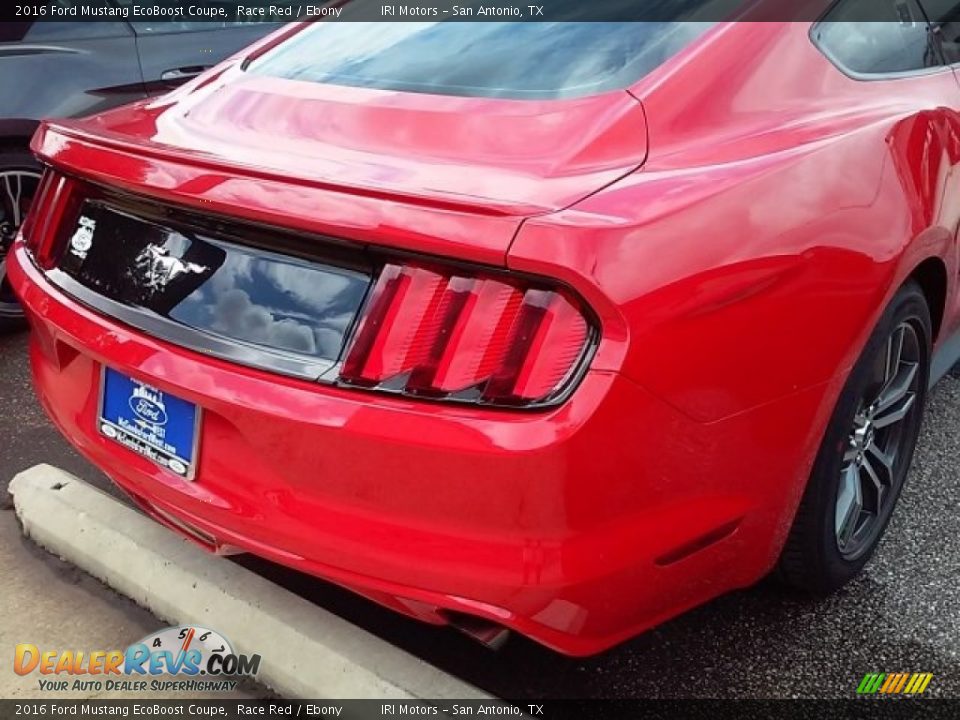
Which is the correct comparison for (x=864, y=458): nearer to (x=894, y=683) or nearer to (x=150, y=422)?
(x=894, y=683)

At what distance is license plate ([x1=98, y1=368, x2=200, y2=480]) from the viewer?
1770mm

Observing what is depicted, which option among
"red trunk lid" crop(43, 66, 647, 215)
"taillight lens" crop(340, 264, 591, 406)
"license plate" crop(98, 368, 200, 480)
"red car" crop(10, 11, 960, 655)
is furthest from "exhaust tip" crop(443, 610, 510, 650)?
"red trunk lid" crop(43, 66, 647, 215)

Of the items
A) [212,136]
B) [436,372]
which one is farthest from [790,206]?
[212,136]

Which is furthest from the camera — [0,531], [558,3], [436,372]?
[0,531]

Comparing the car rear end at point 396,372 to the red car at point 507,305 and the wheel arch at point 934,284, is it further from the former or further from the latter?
the wheel arch at point 934,284

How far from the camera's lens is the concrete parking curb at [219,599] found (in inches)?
76.9

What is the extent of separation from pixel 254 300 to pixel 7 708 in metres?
1.09

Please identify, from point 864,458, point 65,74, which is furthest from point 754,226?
point 65,74

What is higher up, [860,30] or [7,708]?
[860,30]

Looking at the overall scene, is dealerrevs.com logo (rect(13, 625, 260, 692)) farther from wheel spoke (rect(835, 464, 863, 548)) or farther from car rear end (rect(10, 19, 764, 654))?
wheel spoke (rect(835, 464, 863, 548))

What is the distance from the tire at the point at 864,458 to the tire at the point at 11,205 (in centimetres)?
321

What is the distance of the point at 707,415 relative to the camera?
5.36ft

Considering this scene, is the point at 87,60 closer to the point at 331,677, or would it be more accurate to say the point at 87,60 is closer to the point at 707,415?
the point at 331,677

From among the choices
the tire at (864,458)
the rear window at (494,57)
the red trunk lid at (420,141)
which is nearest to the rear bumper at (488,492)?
the tire at (864,458)
